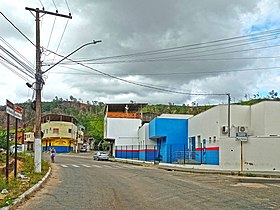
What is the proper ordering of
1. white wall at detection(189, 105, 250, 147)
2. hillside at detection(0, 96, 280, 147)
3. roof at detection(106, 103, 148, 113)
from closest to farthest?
white wall at detection(189, 105, 250, 147) → roof at detection(106, 103, 148, 113) → hillside at detection(0, 96, 280, 147)

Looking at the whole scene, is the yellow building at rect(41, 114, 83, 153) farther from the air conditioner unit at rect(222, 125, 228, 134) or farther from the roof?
the air conditioner unit at rect(222, 125, 228, 134)

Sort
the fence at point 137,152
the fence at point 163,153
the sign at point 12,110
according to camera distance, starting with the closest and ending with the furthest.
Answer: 1. the sign at point 12,110
2. the fence at point 163,153
3. the fence at point 137,152

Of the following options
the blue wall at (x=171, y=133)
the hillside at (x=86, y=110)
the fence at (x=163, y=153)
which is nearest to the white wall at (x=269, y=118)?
the fence at (x=163, y=153)

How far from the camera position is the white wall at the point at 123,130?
210 feet

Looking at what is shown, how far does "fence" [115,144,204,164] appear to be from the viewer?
37844 millimetres

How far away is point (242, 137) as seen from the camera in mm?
28906

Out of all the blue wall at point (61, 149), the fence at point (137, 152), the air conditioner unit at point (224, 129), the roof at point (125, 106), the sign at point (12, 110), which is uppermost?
the roof at point (125, 106)

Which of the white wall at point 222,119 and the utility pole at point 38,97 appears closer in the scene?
the utility pole at point 38,97

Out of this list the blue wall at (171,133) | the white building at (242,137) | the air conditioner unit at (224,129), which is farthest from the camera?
the blue wall at (171,133)

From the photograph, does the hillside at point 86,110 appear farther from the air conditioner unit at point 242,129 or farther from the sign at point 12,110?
the sign at point 12,110

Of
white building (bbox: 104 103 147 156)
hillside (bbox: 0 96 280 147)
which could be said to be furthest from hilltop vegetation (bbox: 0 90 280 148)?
white building (bbox: 104 103 147 156)

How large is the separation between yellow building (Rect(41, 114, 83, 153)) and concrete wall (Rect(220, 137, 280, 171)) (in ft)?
218

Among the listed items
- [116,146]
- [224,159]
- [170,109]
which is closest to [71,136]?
[170,109]

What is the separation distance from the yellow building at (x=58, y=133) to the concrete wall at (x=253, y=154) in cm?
6633
